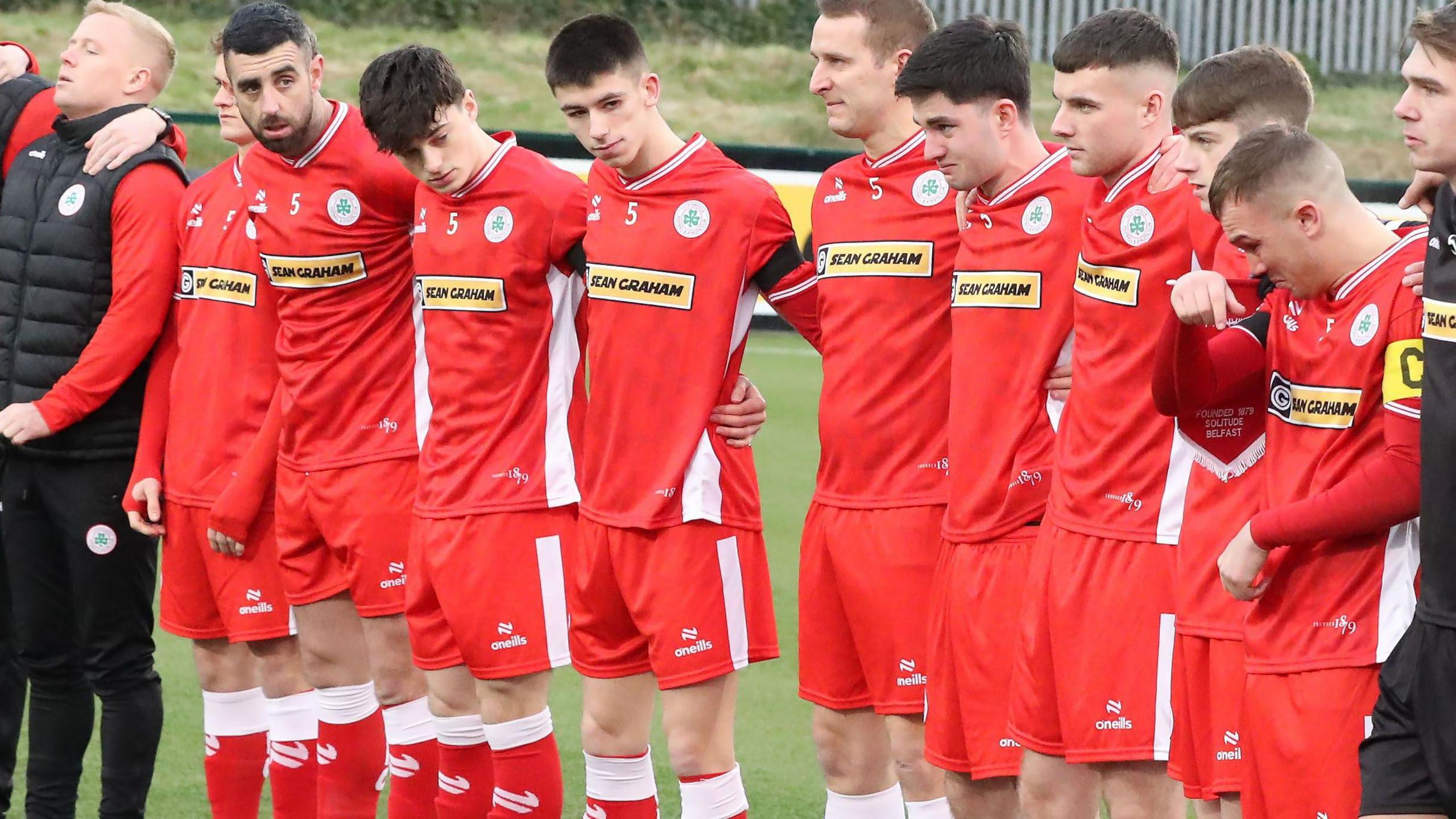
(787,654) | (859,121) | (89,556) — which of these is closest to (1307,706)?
(859,121)

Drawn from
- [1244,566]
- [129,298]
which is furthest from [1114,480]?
[129,298]

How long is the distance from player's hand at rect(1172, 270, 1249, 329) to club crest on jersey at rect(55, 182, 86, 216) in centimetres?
331

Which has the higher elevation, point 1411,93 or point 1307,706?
point 1411,93

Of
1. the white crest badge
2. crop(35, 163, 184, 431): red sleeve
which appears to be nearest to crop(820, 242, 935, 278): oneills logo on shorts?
the white crest badge

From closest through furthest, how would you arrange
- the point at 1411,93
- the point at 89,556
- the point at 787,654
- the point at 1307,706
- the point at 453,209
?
the point at 1411,93 < the point at 1307,706 < the point at 453,209 < the point at 89,556 < the point at 787,654

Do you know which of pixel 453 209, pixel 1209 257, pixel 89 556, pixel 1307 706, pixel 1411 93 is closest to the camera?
pixel 1411 93

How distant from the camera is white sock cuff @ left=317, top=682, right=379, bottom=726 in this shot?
4.89 meters

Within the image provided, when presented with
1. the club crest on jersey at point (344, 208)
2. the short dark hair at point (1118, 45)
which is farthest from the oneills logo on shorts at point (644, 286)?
the short dark hair at point (1118, 45)

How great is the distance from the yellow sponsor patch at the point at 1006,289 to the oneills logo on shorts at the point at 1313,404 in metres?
0.68

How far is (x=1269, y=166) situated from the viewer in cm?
323

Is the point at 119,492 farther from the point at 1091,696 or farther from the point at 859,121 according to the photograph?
the point at 1091,696

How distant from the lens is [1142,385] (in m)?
3.71

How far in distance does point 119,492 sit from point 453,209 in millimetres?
1468

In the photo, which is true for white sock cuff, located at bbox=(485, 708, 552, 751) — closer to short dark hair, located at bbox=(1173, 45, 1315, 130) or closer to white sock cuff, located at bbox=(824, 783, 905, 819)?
white sock cuff, located at bbox=(824, 783, 905, 819)
